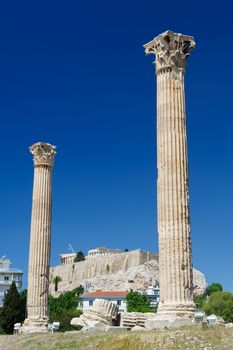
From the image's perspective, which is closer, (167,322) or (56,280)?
(167,322)

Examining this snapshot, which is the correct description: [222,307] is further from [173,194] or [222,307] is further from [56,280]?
[173,194]

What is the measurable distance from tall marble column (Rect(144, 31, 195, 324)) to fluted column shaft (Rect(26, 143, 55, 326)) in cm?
1127

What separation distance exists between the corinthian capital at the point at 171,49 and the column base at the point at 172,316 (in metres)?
8.60

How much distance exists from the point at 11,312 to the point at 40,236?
23250 millimetres

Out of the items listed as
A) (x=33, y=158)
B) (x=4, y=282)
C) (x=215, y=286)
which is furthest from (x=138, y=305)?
(x=33, y=158)

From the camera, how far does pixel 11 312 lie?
50375mm

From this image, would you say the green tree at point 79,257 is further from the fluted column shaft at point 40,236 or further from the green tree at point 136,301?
the fluted column shaft at point 40,236

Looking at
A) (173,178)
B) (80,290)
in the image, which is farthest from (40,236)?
(80,290)

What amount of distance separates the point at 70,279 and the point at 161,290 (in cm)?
11847

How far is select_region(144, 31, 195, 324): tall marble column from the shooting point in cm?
1870

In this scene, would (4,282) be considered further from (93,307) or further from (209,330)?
(209,330)

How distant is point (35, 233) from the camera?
2967cm

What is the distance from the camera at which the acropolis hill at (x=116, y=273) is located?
116m

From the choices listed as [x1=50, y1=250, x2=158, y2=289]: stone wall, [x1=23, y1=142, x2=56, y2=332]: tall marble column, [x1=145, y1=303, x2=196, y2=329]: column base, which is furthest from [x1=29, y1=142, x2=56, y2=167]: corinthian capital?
[x1=50, y1=250, x2=158, y2=289]: stone wall
